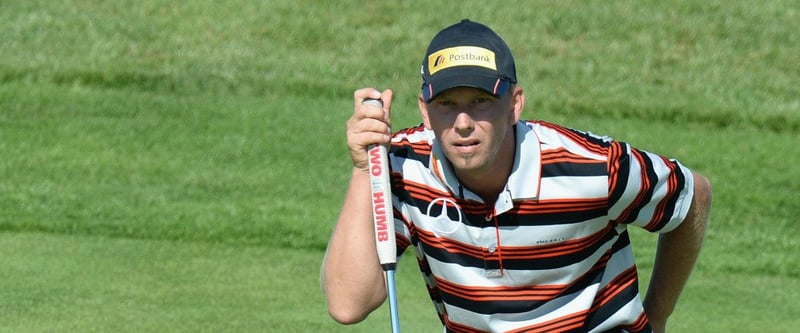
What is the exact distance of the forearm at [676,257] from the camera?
14.4 feet

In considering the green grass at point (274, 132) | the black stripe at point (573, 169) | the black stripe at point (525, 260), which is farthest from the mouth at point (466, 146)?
the green grass at point (274, 132)

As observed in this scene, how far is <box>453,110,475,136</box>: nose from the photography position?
12.8 ft

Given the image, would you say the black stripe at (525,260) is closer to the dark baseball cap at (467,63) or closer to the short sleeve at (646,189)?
the short sleeve at (646,189)

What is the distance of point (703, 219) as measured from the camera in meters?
4.45

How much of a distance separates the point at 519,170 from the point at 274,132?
281 inches

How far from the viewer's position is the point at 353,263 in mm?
4273

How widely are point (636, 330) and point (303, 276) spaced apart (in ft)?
10.6

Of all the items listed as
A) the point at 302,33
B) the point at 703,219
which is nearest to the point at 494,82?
the point at 703,219

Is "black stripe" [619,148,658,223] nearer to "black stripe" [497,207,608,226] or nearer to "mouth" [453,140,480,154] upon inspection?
"black stripe" [497,207,608,226]

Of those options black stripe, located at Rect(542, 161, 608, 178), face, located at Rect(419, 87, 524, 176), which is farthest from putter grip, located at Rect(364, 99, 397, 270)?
black stripe, located at Rect(542, 161, 608, 178)

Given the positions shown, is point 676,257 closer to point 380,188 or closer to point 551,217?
point 551,217

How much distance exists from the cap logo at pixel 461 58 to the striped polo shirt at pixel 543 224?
273 mm

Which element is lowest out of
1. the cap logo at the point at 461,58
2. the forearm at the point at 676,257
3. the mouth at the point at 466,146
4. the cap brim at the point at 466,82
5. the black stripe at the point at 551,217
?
the forearm at the point at 676,257

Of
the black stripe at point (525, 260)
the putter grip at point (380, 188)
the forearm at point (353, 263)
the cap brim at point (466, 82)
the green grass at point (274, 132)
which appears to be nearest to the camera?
the cap brim at point (466, 82)
